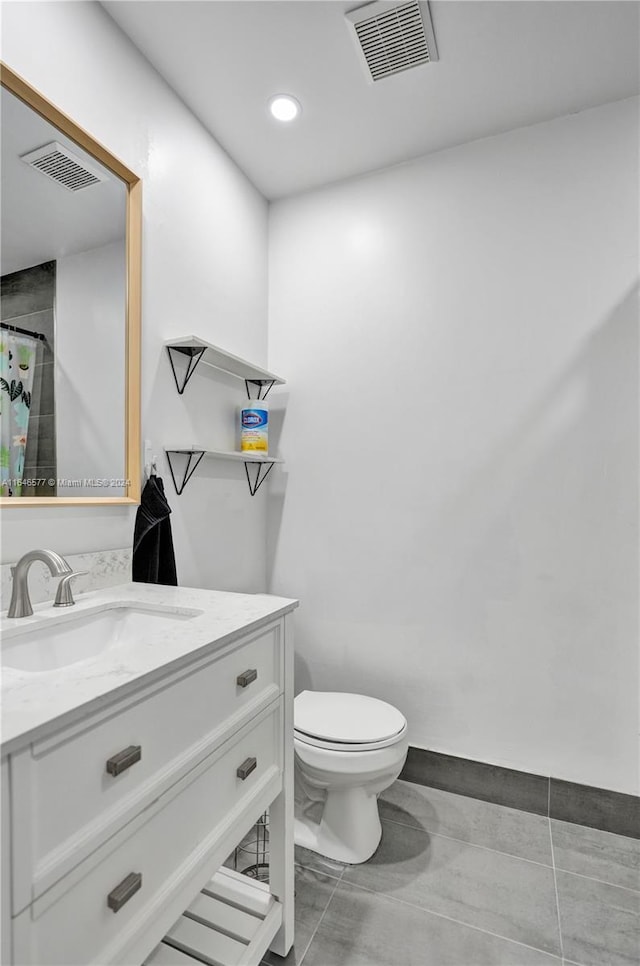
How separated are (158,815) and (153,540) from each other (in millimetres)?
839

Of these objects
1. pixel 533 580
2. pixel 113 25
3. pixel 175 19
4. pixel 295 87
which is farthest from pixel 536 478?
pixel 113 25

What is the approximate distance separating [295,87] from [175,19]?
0.42m

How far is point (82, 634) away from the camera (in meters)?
1.19

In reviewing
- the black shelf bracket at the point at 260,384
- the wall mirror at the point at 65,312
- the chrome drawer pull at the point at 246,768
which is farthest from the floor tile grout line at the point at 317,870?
the black shelf bracket at the point at 260,384

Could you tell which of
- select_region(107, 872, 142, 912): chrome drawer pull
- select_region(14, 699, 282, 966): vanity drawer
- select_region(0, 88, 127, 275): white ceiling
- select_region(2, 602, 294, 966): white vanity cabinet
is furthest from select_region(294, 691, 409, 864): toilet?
select_region(0, 88, 127, 275): white ceiling

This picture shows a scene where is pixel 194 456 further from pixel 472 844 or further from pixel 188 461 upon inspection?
pixel 472 844

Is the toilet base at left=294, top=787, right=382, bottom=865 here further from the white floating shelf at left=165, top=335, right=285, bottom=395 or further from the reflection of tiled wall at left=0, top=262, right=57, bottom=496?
the white floating shelf at left=165, top=335, right=285, bottom=395

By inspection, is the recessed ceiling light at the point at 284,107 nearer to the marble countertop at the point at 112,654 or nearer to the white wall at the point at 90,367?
the white wall at the point at 90,367

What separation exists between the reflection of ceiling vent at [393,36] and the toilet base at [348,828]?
2.31m

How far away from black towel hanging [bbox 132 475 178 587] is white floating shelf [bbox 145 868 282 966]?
85 centimetres

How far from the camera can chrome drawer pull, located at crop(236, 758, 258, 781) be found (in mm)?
1095

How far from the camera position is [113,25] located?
1.52 m

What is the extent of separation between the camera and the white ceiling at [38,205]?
121 cm

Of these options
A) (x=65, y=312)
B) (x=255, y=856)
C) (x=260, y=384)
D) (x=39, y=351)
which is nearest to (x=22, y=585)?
(x=39, y=351)
